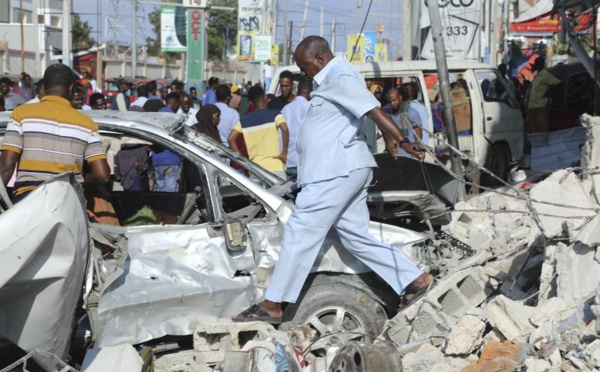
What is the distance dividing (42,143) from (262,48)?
114ft

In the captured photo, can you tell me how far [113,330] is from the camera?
536cm

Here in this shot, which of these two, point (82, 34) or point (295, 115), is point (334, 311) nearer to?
point (295, 115)

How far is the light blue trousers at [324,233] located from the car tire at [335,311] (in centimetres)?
18

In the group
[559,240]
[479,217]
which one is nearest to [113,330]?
[559,240]

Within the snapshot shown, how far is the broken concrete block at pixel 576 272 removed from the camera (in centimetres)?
481

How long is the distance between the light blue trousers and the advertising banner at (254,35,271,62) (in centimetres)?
3468

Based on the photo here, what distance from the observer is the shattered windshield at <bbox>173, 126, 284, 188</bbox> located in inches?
239

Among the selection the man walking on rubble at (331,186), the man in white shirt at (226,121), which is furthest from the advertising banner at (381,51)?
the man walking on rubble at (331,186)

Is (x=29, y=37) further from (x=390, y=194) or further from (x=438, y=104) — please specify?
(x=390, y=194)

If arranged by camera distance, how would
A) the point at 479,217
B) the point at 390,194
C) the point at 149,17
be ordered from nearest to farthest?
the point at 390,194
the point at 479,217
the point at 149,17

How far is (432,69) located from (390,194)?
5946 mm

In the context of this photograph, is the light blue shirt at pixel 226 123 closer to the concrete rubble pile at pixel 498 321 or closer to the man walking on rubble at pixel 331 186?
the concrete rubble pile at pixel 498 321

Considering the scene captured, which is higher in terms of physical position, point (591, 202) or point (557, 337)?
point (591, 202)

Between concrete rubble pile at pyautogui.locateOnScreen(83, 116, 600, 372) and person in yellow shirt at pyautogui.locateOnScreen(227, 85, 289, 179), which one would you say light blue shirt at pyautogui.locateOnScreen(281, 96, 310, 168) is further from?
concrete rubble pile at pyautogui.locateOnScreen(83, 116, 600, 372)
